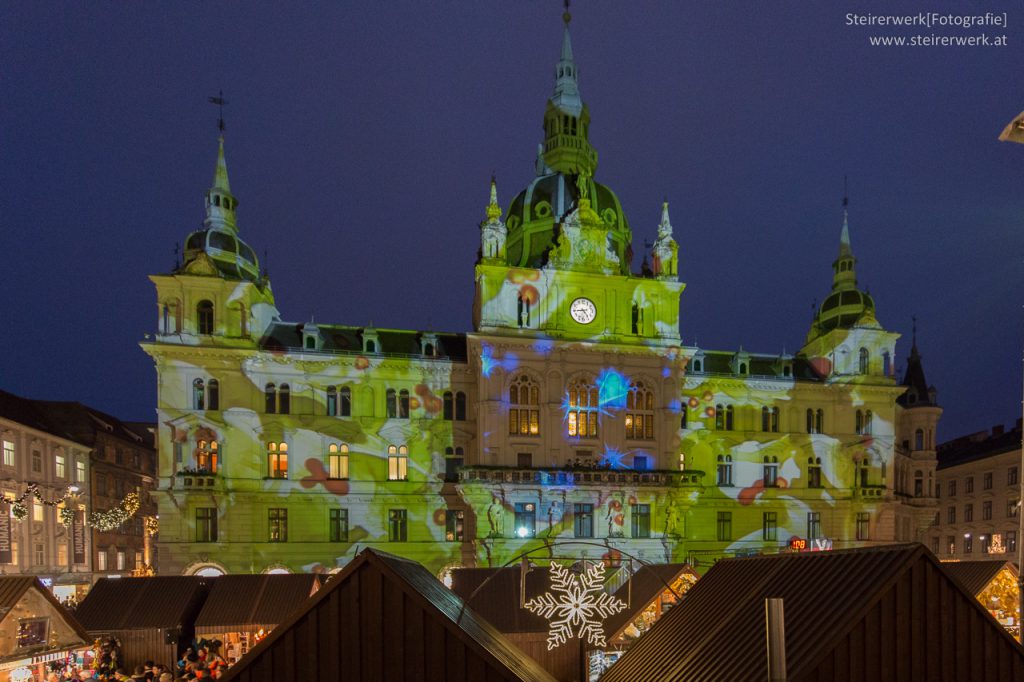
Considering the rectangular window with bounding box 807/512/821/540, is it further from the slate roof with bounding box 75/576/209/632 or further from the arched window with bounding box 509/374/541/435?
the slate roof with bounding box 75/576/209/632

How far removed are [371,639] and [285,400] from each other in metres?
34.4

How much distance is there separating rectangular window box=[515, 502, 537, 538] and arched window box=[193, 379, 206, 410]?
68.6ft

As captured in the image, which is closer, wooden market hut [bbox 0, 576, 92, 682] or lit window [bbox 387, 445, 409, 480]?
wooden market hut [bbox 0, 576, 92, 682]

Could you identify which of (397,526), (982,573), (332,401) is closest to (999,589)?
(982,573)

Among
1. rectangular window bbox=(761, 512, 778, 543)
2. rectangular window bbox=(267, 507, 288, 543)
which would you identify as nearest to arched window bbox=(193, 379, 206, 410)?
rectangular window bbox=(267, 507, 288, 543)

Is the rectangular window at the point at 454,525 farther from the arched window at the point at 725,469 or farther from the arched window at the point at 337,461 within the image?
the arched window at the point at 725,469

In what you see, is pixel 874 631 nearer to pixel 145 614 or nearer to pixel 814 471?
pixel 145 614

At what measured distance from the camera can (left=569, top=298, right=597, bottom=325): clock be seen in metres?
42.2

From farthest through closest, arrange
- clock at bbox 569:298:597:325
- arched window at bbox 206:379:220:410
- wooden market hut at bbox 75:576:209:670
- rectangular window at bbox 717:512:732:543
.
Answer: rectangular window at bbox 717:512:732:543
clock at bbox 569:298:597:325
arched window at bbox 206:379:220:410
wooden market hut at bbox 75:576:209:670

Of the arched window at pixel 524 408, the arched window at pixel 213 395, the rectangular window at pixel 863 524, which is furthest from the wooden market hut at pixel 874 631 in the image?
the rectangular window at pixel 863 524

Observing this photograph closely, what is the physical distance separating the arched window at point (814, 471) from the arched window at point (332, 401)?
34592 mm

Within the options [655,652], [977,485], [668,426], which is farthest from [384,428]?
[977,485]

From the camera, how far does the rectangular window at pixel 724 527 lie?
44.4 m

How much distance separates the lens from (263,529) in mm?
39156
